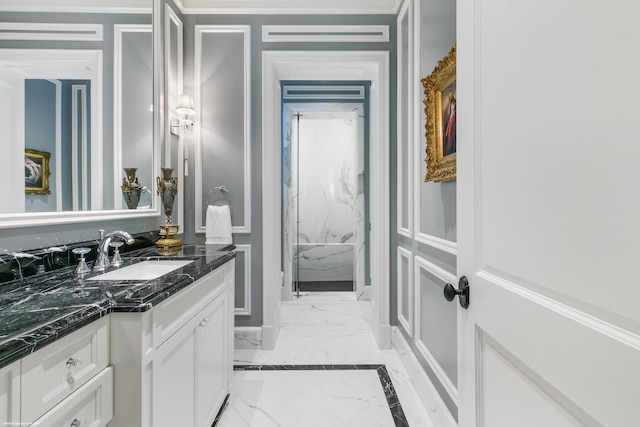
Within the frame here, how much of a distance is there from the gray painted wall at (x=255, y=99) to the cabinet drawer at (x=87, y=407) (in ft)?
5.38

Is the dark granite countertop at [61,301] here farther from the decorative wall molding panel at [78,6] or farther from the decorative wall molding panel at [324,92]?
the decorative wall molding panel at [324,92]

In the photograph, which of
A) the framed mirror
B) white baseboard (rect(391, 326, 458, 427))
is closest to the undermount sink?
the framed mirror

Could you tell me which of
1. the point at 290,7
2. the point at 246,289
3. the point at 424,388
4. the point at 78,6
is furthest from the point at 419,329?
the point at 290,7

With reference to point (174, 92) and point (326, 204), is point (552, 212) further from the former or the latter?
point (326, 204)

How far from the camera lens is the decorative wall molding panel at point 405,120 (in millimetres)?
2082

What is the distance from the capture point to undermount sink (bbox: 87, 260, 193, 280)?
Answer: 143 centimetres

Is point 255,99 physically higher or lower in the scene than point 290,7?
lower

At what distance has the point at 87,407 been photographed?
82 cm

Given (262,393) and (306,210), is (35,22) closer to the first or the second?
(262,393)

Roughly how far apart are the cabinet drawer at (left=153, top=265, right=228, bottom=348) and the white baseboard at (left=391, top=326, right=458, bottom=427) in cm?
127

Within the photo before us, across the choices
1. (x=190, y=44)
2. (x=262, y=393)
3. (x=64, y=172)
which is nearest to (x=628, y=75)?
(x=64, y=172)

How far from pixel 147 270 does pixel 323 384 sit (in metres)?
1.32

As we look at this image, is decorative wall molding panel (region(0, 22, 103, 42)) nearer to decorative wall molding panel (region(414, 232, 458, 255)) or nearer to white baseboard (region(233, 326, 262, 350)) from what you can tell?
decorative wall molding panel (region(414, 232, 458, 255))

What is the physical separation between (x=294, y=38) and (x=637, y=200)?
260 cm
